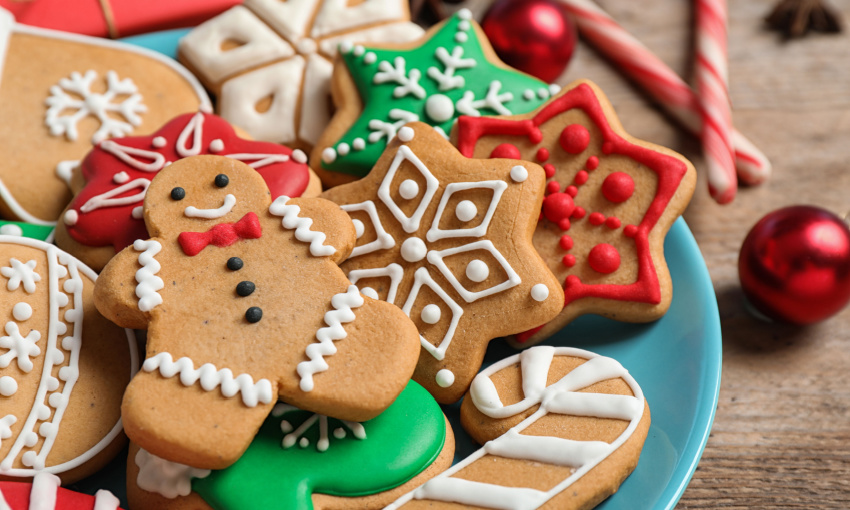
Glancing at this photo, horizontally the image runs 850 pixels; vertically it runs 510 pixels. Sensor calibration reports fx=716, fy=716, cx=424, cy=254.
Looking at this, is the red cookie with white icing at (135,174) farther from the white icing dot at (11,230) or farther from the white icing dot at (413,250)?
the white icing dot at (413,250)

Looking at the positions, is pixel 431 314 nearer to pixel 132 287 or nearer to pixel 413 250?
pixel 413 250

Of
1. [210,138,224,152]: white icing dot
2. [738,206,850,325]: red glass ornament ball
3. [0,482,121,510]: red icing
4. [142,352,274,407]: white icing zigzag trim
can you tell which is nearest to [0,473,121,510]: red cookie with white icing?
[0,482,121,510]: red icing

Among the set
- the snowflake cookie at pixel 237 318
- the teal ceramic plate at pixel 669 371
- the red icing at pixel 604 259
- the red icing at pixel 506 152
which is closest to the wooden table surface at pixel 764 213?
the teal ceramic plate at pixel 669 371

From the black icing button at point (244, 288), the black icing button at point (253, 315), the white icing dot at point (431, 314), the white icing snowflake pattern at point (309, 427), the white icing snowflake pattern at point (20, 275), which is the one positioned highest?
the black icing button at point (244, 288)

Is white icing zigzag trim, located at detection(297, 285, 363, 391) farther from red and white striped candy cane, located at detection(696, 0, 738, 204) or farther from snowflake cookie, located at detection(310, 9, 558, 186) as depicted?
red and white striped candy cane, located at detection(696, 0, 738, 204)

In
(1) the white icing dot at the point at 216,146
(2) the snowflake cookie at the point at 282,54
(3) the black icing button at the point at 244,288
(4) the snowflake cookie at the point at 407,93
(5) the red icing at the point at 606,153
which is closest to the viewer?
(3) the black icing button at the point at 244,288
